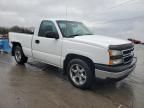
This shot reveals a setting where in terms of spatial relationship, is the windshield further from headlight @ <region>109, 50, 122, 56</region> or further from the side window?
headlight @ <region>109, 50, 122, 56</region>

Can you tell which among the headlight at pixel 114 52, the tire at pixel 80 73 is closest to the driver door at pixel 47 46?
the tire at pixel 80 73

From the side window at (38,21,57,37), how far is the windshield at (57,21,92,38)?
0.84ft

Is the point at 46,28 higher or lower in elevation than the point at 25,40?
higher

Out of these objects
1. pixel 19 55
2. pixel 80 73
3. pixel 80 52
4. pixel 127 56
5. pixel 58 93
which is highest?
pixel 80 52

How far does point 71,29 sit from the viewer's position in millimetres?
6352

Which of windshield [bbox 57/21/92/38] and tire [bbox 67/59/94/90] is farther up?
windshield [bbox 57/21/92/38]

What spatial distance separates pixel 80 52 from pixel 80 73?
23.8 inches

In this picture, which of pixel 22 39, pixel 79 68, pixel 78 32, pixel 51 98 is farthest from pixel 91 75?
pixel 22 39

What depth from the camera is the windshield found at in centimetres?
603

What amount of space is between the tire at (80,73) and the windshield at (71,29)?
967mm

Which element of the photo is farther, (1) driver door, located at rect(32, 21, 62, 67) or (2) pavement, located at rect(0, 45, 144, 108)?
(1) driver door, located at rect(32, 21, 62, 67)

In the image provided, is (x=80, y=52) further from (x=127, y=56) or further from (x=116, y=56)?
(x=127, y=56)

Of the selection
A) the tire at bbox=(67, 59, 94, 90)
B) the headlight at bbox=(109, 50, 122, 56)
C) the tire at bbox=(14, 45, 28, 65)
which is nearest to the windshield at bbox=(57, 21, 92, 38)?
the tire at bbox=(67, 59, 94, 90)

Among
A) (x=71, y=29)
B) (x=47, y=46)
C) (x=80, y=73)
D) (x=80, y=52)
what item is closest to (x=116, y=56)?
(x=80, y=52)
